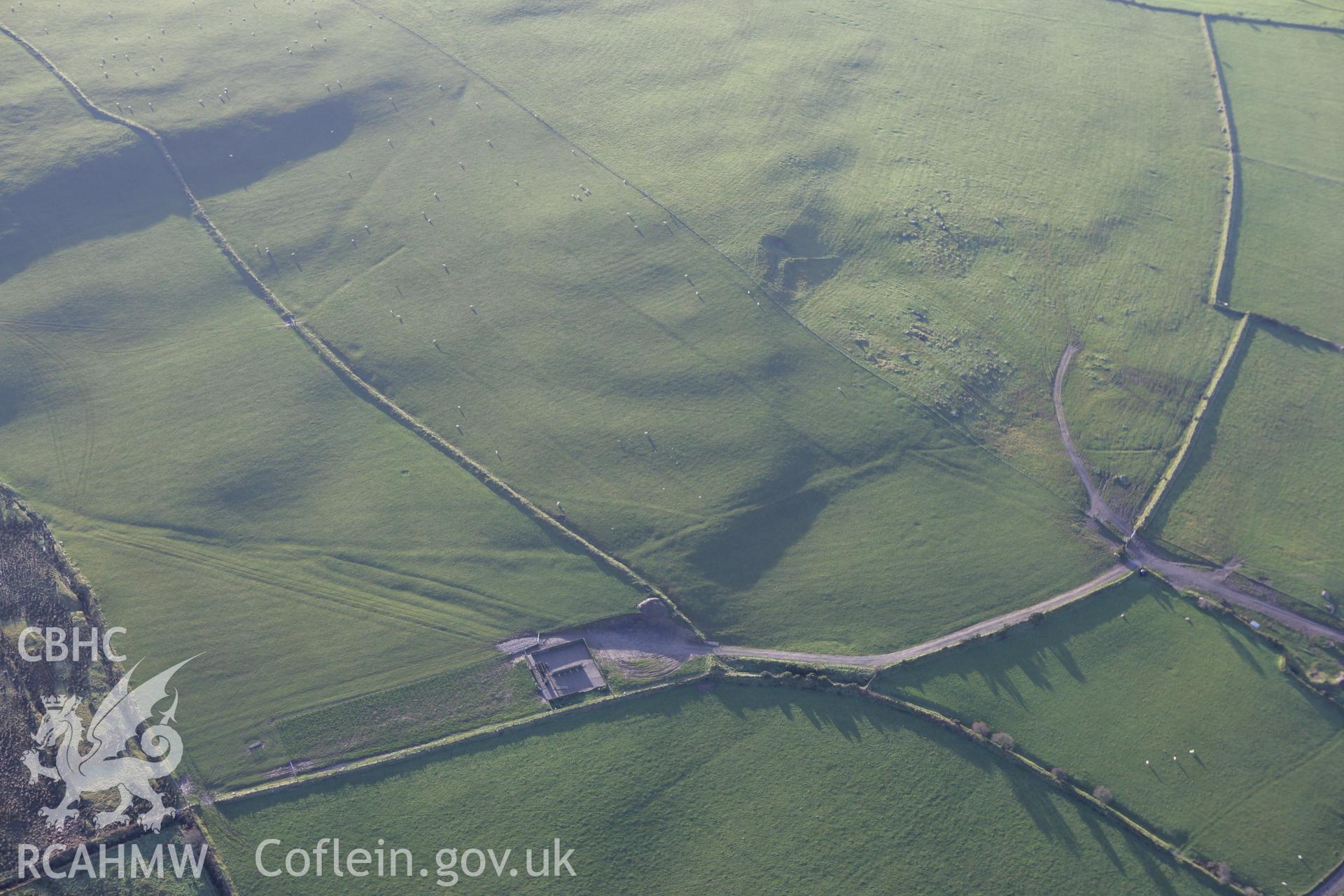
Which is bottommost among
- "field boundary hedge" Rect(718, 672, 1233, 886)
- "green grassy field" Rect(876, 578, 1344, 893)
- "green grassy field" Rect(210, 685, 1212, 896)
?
"green grassy field" Rect(210, 685, 1212, 896)

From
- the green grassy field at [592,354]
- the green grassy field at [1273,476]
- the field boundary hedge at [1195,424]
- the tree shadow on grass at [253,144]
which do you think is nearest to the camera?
the green grassy field at [592,354]

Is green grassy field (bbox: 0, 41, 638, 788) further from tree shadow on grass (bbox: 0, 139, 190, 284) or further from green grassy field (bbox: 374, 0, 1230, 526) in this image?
green grassy field (bbox: 374, 0, 1230, 526)

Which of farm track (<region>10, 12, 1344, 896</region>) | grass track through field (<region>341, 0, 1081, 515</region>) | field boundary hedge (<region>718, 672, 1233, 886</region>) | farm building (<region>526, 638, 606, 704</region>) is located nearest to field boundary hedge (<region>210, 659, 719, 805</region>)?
farm track (<region>10, 12, 1344, 896</region>)

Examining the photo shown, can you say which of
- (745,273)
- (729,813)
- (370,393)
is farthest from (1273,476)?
(370,393)

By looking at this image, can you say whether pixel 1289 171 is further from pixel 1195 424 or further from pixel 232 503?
pixel 232 503

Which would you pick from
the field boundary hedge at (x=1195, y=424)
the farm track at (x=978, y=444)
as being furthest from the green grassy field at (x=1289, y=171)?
the field boundary hedge at (x=1195, y=424)

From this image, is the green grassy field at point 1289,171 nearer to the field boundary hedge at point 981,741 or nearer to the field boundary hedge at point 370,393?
the field boundary hedge at point 981,741

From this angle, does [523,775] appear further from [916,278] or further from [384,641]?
[916,278]
